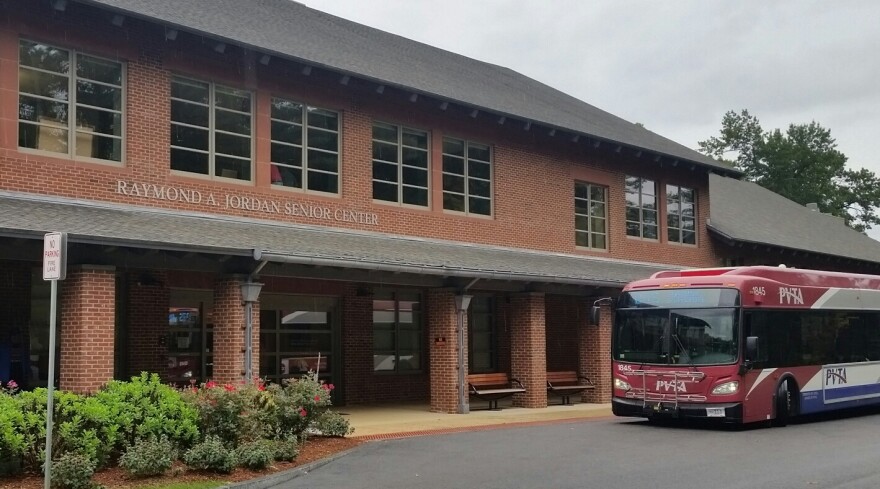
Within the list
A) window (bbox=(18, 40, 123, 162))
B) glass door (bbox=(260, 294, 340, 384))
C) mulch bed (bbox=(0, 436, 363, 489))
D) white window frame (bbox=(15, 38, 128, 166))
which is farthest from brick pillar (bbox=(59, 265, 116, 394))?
glass door (bbox=(260, 294, 340, 384))

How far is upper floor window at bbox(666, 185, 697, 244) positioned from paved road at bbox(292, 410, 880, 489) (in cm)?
1197

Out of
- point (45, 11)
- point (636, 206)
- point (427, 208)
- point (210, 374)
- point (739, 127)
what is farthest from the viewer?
point (739, 127)

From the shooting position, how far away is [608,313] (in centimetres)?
2288

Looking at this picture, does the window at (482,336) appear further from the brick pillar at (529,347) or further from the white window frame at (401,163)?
the white window frame at (401,163)

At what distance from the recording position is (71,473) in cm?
936

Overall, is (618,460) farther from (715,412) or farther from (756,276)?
(756,276)

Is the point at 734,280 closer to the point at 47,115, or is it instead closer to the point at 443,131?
the point at 443,131

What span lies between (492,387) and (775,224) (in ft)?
58.0

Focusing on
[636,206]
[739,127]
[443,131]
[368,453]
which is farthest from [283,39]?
[739,127]

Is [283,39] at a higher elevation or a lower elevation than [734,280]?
higher

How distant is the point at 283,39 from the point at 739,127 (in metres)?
60.8

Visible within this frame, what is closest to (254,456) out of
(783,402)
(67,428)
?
(67,428)

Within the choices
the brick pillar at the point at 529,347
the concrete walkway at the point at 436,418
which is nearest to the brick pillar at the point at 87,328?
the concrete walkway at the point at 436,418

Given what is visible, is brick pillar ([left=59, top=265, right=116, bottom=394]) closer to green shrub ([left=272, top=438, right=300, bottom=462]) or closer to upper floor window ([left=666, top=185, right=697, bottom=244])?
green shrub ([left=272, top=438, right=300, bottom=462])
